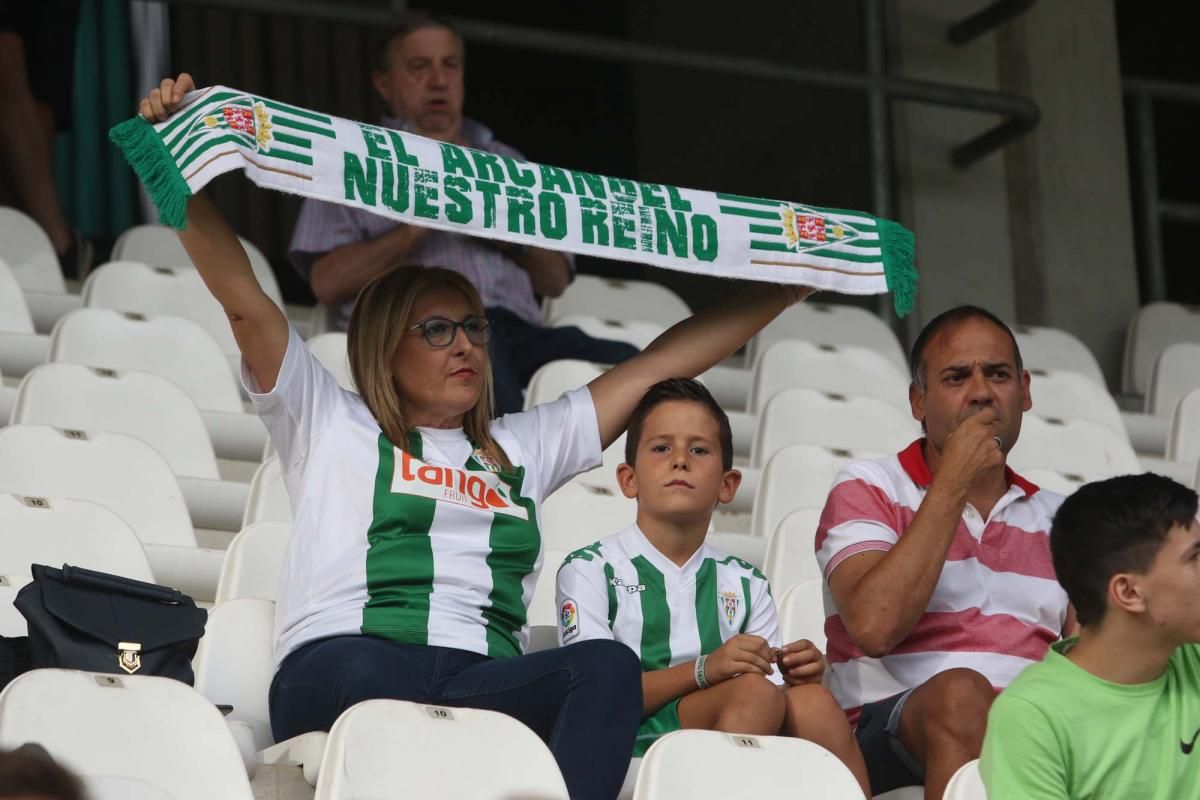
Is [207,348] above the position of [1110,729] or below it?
above

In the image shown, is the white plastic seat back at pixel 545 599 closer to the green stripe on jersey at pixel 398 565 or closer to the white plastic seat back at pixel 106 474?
the green stripe on jersey at pixel 398 565

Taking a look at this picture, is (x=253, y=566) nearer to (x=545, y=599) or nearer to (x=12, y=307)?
(x=545, y=599)

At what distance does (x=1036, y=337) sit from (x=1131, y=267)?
Answer: 40.8 inches

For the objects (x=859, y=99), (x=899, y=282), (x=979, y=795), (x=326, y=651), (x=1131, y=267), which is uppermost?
(x=859, y=99)

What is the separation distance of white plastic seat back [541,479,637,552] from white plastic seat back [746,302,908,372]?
65.8 inches

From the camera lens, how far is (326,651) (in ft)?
8.90

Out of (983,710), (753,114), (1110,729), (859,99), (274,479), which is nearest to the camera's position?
(1110,729)

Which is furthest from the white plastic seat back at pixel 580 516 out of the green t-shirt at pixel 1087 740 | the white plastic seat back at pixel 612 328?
the green t-shirt at pixel 1087 740

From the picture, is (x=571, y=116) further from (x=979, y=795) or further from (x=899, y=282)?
(x=979, y=795)

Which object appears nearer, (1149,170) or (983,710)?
(983,710)

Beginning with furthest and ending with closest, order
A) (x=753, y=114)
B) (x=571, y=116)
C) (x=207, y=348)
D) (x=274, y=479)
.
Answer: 1. (x=571, y=116)
2. (x=753, y=114)
3. (x=207, y=348)
4. (x=274, y=479)

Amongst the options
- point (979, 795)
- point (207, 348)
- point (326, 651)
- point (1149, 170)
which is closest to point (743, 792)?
point (979, 795)

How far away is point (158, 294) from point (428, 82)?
0.83 metres

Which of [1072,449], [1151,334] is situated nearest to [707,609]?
[1072,449]
